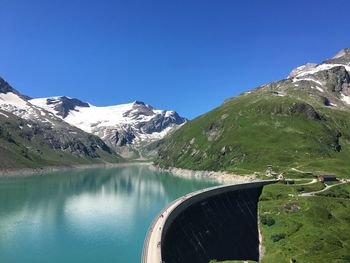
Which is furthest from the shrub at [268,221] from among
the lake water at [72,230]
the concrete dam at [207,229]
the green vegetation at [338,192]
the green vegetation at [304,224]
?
the lake water at [72,230]

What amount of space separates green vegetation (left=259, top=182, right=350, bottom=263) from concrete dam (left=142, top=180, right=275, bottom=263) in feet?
17.3

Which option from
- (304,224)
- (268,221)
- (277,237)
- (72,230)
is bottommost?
(72,230)

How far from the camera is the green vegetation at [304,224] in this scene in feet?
341

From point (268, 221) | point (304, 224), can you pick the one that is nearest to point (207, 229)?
point (268, 221)

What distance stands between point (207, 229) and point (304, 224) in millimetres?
40783

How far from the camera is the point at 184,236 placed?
87.9 m

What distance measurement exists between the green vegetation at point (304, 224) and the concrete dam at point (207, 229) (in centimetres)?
526

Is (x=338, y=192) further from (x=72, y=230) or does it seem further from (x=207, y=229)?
(x=72, y=230)

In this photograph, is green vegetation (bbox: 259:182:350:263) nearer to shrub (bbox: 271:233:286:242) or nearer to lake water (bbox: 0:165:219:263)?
shrub (bbox: 271:233:286:242)

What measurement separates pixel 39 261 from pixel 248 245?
60.8m

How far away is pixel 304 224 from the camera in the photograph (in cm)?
12525

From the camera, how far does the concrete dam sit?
75.1m

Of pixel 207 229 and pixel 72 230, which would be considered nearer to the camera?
pixel 207 229

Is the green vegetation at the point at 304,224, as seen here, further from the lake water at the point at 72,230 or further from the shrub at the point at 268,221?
the lake water at the point at 72,230
